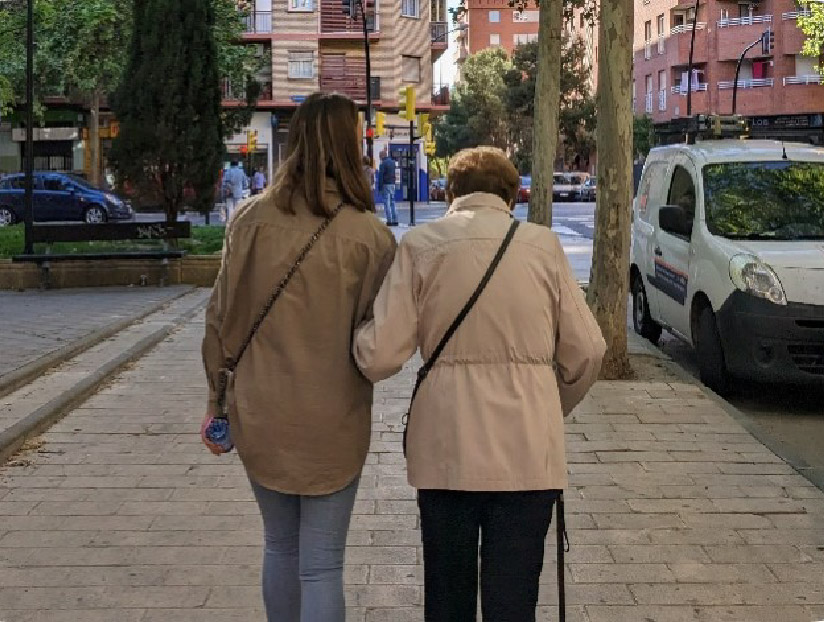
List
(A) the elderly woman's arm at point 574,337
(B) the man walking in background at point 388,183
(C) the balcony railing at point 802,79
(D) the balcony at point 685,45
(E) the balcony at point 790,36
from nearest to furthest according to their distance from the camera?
(A) the elderly woman's arm at point 574,337 < (B) the man walking in background at point 388,183 < (C) the balcony railing at point 802,79 < (E) the balcony at point 790,36 < (D) the balcony at point 685,45

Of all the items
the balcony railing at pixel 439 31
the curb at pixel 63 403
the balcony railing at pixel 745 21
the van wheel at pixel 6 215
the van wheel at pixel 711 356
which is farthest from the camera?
the balcony railing at pixel 439 31

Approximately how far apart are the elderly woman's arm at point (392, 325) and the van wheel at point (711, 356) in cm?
650

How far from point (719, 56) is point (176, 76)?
48784mm

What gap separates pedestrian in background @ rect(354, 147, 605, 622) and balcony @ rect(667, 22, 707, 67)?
206ft

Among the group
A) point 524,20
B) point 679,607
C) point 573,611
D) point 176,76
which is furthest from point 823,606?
point 524,20

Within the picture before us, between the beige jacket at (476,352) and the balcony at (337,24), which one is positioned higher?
the balcony at (337,24)

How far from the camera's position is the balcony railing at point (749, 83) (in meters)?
60.8

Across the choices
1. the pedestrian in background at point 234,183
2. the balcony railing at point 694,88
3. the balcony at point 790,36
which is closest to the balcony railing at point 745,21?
the balcony at point 790,36

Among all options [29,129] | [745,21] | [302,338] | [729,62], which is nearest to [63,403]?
[302,338]

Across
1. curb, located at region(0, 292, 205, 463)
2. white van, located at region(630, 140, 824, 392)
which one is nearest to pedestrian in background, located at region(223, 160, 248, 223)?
curb, located at region(0, 292, 205, 463)

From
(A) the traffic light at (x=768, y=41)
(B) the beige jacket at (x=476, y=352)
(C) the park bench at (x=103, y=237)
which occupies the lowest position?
(C) the park bench at (x=103, y=237)

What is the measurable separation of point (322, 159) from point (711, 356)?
6751mm

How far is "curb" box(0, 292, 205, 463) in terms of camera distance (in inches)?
282

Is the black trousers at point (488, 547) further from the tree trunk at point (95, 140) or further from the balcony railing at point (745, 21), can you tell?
the balcony railing at point (745, 21)
